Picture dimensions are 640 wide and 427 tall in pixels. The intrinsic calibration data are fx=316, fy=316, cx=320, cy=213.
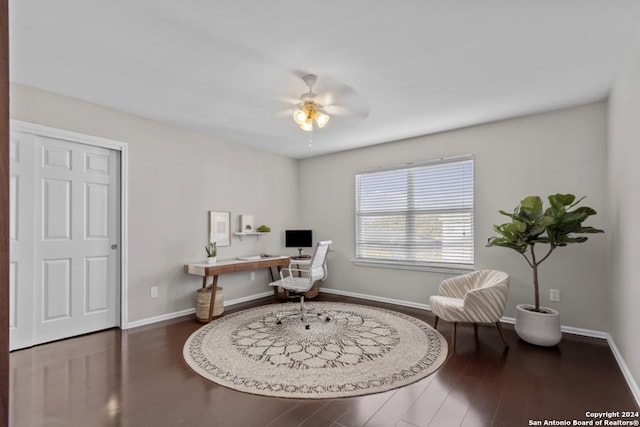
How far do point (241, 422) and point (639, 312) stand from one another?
2670mm

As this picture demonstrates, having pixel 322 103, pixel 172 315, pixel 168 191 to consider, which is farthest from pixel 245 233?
pixel 322 103

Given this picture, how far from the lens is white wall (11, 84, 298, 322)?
3.32 metres

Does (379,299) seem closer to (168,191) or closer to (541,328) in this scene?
(541,328)

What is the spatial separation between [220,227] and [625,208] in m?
4.40

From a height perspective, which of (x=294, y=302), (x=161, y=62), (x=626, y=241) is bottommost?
(x=294, y=302)

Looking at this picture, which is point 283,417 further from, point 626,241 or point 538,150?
point 538,150

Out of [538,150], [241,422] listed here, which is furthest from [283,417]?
[538,150]

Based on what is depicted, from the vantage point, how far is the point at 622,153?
2574 mm

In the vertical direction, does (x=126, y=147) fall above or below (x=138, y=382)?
above

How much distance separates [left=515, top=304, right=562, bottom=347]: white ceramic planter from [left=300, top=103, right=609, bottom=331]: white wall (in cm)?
59

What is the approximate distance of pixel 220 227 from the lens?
4.60 metres

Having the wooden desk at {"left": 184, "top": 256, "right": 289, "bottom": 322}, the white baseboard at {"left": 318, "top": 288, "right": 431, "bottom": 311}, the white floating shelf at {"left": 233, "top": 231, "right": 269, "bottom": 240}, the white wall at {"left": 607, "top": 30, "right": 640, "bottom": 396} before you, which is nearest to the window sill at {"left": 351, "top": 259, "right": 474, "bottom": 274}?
the white baseboard at {"left": 318, "top": 288, "right": 431, "bottom": 311}

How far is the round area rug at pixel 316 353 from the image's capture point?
2328 millimetres

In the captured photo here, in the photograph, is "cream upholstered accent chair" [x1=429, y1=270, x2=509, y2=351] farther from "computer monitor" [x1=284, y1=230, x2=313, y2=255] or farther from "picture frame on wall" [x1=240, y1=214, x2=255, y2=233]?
"picture frame on wall" [x1=240, y1=214, x2=255, y2=233]
